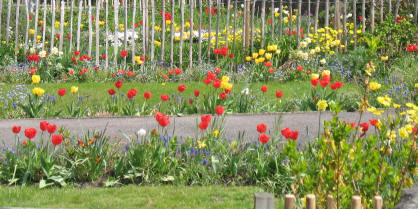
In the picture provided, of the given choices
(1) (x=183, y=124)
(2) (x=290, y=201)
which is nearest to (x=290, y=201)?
(2) (x=290, y=201)

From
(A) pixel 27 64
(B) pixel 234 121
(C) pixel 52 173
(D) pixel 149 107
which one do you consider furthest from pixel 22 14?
(C) pixel 52 173

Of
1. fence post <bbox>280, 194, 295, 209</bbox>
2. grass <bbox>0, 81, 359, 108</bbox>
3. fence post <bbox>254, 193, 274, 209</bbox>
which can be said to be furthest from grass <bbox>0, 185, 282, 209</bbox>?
grass <bbox>0, 81, 359, 108</bbox>

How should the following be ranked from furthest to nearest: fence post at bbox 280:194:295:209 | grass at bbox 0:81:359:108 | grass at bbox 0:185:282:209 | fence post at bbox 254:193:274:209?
grass at bbox 0:81:359:108, grass at bbox 0:185:282:209, fence post at bbox 280:194:295:209, fence post at bbox 254:193:274:209

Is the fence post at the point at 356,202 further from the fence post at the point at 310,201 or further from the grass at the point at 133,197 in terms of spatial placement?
the grass at the point at 133,197

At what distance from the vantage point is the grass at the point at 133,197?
14.2 feet

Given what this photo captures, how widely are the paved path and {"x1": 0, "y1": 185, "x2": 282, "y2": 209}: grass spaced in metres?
1.09

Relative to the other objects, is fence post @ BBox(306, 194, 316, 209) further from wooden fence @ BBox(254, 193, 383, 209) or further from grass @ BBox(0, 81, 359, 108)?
grass @ BBox(0, 81, 359, 108)

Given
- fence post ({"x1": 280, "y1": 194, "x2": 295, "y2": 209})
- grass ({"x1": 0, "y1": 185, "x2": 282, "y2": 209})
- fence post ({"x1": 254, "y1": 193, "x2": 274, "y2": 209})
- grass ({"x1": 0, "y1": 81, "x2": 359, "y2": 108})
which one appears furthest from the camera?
grass ({"x1": 0, "y1": 81, "x2": 359, "y2": 108})

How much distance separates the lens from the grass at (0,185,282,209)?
4328 mm

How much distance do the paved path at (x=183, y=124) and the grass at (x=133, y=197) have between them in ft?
3.58

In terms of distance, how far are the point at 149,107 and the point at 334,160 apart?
402 cm

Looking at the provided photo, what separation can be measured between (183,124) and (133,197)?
1.72 metres

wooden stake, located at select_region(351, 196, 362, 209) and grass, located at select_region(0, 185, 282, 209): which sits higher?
wooden stake, located at select_region(351, 196, 362, 209)

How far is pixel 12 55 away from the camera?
10352 mm
